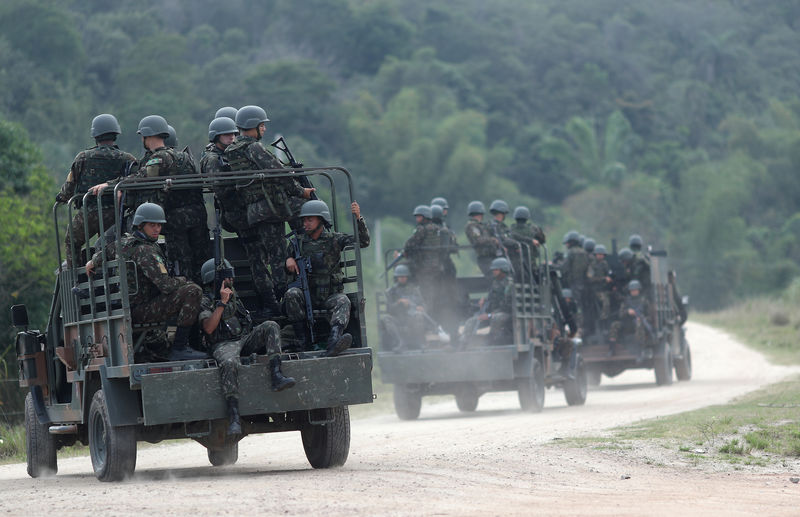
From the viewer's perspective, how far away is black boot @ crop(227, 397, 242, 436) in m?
11.1

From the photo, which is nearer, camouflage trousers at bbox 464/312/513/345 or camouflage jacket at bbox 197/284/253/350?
camouflage jacket at bbox 197/284/253/350

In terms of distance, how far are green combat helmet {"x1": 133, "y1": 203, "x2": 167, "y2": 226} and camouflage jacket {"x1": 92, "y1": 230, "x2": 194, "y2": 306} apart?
111mm

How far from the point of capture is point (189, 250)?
1260 cm

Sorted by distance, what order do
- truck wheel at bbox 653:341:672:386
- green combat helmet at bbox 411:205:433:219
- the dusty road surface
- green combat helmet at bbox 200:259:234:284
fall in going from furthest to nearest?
truck wheel at bbox 653:341:672:386 < green combat helmet at bbox 411:205:433:219 < green combat helmet at bbox 200:259:234:284 < the dusty road surface

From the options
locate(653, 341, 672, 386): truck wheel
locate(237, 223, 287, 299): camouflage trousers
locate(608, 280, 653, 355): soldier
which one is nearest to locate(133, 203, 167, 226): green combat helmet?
locate(237, 223, 287, 299): camouflage trousers

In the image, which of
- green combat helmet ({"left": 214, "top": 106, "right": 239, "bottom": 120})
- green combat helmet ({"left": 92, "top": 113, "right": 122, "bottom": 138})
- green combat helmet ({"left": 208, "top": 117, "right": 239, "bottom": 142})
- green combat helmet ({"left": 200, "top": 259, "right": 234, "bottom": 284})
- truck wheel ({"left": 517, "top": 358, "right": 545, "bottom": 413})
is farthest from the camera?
truck wheel ({"left": 517, "top": 358, "right": 545, "bottom": 413})

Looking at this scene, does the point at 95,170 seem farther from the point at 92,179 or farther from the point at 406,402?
the point at 406,402

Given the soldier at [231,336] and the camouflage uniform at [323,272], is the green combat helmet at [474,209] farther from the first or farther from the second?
the soldier at [231,336]

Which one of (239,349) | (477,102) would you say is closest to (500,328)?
(239,349)

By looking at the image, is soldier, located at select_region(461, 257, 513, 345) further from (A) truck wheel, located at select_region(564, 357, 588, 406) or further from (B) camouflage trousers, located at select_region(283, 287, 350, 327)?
(B) camouflage trousers, located at select_region(283, 287, 350, 327)

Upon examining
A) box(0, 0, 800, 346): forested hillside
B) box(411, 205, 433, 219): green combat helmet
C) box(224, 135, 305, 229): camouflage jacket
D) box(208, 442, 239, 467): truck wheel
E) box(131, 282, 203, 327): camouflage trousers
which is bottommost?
box(208, 442, 239, 467): truck wheel

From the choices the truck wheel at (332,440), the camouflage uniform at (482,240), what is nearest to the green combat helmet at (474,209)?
the camouflage uniform at (482,240)

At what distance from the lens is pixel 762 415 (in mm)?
16359

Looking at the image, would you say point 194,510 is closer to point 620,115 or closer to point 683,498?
point 683,498
